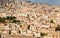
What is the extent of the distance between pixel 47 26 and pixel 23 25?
2.12 metres

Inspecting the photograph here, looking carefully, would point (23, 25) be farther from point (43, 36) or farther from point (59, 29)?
point (43, 36)

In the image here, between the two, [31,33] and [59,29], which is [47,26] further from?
[31,33]

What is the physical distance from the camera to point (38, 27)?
29938mm

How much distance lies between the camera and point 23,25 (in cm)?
3014

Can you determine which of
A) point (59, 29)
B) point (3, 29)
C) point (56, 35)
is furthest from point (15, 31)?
point (59, 29)

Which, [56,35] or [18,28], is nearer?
[56,35]

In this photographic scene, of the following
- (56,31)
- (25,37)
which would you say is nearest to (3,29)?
(25,37)

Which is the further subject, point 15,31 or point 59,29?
point 59,29

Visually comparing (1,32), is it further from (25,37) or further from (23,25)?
(23,25)

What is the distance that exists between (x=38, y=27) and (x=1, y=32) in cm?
516

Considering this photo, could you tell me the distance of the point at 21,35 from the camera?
82.2 ft


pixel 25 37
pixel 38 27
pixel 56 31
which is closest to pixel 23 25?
pixel 38 27

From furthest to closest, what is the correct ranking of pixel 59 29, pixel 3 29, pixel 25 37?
pixel 59 29
pixel 3 29
pixel 25 37

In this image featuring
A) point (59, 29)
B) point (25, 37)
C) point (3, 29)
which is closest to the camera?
point (25, 37)
